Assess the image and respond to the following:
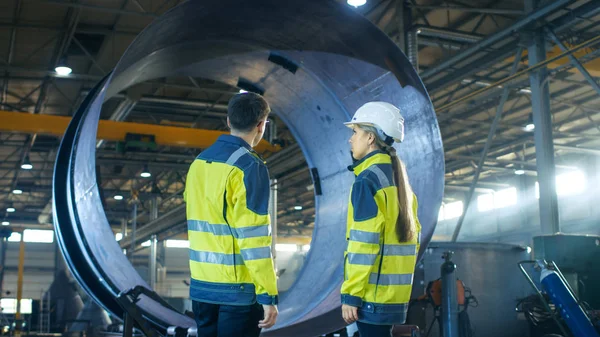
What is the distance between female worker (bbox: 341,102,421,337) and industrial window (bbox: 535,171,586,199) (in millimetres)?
21647

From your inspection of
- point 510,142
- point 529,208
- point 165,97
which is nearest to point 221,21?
point 165,97

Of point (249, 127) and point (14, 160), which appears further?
point (14, 160)

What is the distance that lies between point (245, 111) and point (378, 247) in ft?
2.69

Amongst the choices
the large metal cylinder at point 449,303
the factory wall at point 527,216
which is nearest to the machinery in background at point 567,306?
the large metal cylinder at point 449,303

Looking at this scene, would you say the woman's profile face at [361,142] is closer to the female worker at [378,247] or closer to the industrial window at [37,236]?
the female worker at [378,247]

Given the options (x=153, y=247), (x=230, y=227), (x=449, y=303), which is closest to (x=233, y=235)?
(x=230, y=227)

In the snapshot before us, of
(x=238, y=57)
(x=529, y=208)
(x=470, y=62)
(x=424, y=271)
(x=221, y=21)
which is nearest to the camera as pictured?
(x=221, y=21)

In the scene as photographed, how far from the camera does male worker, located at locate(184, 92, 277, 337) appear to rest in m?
2.59

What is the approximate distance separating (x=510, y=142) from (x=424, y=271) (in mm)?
13285

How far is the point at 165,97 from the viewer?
14.9 m

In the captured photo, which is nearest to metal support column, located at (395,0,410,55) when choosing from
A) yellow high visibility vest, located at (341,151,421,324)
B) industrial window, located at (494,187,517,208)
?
yellow high visibility vest, located at (341,151,421,324)

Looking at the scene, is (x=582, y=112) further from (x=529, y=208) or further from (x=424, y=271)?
(x=424, y=271)

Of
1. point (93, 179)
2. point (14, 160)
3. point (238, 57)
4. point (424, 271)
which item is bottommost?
point (424, 271)

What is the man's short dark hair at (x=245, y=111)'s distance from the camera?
110 inches
